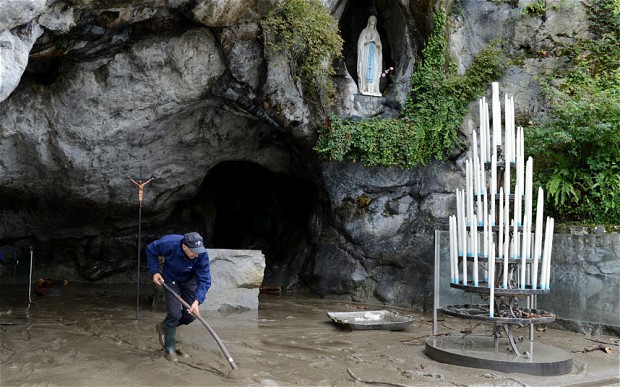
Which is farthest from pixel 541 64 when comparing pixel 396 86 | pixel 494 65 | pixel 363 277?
pixel 363 277

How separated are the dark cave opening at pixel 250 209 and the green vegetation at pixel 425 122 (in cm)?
287

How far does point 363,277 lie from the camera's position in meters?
12.0

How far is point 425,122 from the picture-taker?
1216 cm

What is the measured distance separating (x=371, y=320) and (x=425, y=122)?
474 cm

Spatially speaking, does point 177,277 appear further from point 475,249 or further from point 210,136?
point 210,136

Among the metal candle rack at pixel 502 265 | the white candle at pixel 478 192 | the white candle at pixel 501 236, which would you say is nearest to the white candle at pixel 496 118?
the metal candle rack at pixel 502 265

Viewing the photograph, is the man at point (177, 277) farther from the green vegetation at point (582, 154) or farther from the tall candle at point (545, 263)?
the green vegetation at point (582, 154)

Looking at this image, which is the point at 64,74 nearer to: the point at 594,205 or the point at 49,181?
the point at 49,181

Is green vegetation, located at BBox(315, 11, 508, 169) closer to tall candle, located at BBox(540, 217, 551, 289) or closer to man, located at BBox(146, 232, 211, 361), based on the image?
tall candle, located at BBox(540, 217, 551, 289)

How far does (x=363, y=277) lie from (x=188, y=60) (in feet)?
17.8

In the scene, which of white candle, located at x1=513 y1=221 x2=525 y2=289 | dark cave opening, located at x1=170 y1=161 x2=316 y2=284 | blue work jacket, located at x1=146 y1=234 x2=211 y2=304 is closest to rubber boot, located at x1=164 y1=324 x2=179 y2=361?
blue work jacket, located at x1=146 y1=234 x2=211 y2=304

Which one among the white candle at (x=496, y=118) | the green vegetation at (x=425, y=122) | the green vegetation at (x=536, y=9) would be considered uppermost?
the green vegetation at (x=536, y=9)

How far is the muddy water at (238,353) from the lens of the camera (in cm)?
560

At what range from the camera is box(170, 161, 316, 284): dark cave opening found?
15195 millimetres
